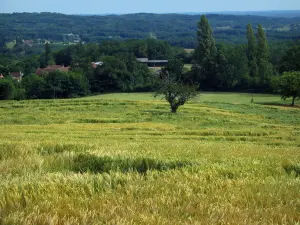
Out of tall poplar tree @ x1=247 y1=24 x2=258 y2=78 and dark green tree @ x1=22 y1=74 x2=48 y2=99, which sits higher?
tall poplar tree @ x1=247 y1=24 x2=258 y2=78

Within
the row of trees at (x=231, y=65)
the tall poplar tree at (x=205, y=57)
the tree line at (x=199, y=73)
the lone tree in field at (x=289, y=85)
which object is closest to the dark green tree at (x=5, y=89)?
the tree line at (x=199, y=73)

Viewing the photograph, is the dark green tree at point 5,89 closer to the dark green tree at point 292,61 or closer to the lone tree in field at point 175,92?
the lone tree in field at point 175,92

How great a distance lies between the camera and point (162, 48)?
15975 centimetres

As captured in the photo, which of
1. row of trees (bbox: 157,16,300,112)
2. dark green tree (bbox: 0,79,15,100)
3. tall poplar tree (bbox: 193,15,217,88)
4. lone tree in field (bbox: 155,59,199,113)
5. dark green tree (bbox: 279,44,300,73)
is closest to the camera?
lone tree in field (bbox: 155,59,199,113)

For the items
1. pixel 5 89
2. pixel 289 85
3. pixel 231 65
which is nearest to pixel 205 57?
pixel 231 65

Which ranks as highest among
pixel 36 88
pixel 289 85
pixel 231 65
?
pixel 289 85

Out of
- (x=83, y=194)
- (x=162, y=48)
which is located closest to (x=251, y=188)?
(x=83, y=194)

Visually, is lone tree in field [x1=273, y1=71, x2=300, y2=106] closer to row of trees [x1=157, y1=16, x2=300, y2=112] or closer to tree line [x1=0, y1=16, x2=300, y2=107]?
row of trees [x1=157, y1=16, x2=300, y2=112]

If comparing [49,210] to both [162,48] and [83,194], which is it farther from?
[162,48]

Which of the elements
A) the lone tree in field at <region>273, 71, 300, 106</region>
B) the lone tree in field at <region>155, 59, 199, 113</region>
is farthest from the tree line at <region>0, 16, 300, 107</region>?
the lone tree in field at <region>155, 59, 199, 113</region>

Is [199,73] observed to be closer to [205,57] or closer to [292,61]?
[205,57]

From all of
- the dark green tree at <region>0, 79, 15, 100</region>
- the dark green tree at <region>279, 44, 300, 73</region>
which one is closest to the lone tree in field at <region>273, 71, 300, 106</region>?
the dark green tree at <region>279, 44, 300, 73</region>

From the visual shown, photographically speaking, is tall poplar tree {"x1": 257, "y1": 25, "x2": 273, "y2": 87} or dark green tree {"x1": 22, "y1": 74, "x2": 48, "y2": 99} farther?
tall poplar tree {"x1": 257, "y1": 25, "x2": 273, "y2": 87}

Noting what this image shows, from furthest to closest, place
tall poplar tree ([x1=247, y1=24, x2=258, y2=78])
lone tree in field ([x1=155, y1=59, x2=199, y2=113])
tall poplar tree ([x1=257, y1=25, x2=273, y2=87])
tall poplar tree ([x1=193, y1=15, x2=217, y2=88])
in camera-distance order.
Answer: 1. tall poplar tree ([x1=193, y1=15, x2=217, y2=88])
2. tall poplar tree ([x1=247, y1=24, x2=258, y2=78])
3. tall poplar tree ([x1=257, y1=25, x2=273, y2=87])
4. lone tree in field ([x1=155, y1=59, x2=199, y2=113])
